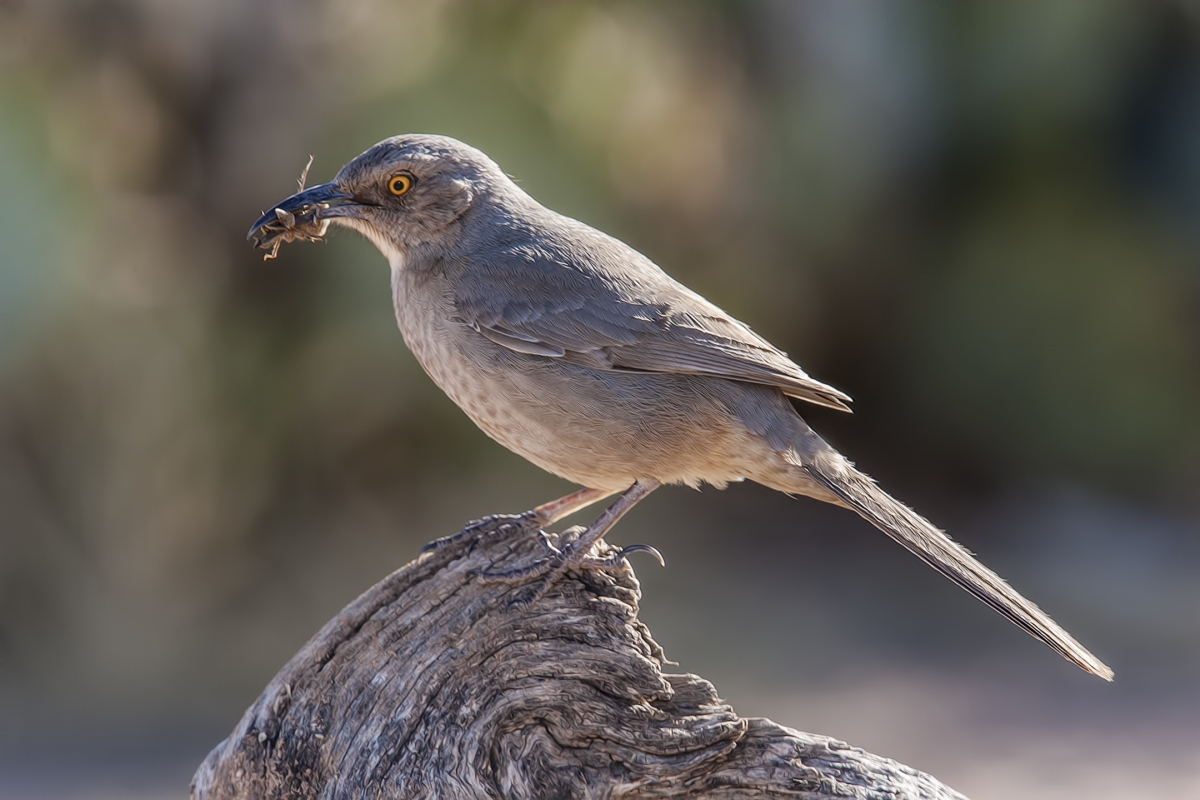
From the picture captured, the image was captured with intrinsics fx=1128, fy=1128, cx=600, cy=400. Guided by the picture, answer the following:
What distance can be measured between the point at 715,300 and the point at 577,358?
Answer: 4.88 metres

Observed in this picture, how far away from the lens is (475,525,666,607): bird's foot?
3775mm

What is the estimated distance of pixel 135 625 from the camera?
25.3ft

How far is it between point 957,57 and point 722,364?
6.09 meters

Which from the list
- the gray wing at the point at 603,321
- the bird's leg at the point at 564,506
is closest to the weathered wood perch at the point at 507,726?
the bird's leg at the point at 564,506

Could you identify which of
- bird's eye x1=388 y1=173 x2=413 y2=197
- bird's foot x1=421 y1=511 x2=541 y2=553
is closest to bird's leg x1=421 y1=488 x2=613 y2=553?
bird's foot x1=421 y1=511 x2=541 y2=553

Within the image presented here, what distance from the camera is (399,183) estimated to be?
4293mm

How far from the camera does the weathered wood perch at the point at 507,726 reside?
3.52 m

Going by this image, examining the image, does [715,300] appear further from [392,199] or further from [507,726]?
[507,726]

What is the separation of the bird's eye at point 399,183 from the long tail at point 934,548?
1.81 meters

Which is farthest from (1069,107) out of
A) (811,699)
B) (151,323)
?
(151,323)

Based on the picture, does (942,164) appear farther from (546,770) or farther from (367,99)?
(546,770)

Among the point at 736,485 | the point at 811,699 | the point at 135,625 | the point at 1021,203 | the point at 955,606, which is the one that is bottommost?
the point at 135,625

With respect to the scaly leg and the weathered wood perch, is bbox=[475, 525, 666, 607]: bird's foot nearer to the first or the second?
the weathered wood perch

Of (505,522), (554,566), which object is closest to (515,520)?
(505,522)
